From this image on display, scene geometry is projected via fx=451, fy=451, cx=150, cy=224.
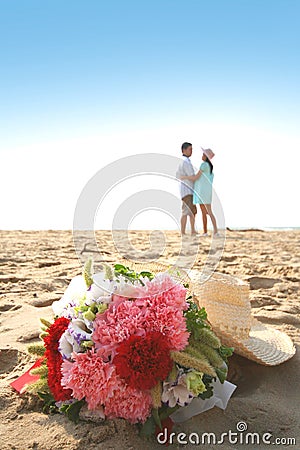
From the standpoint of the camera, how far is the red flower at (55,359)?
1.95 metres

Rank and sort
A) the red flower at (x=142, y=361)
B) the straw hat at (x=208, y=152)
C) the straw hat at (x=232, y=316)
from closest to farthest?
1. the red flower at (x=142, y=361)
2. the straw hat at (x=232, y=316)
3. the straw hat at (x=208, y=152)

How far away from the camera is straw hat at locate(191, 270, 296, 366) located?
2.49 m

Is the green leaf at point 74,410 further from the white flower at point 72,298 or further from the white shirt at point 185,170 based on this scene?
the white shirt at point 185,170

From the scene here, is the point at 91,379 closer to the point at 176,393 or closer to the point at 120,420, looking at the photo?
the point at 120,420

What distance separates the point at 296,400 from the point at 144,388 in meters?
1.00

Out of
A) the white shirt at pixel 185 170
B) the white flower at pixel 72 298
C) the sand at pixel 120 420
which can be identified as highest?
the white shirt at pixel 185 170

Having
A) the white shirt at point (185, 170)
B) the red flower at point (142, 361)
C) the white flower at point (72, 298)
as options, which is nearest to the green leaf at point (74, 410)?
the red flower at point (142, 361)

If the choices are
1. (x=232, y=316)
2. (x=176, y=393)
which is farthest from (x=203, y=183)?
(x=176, y=393)

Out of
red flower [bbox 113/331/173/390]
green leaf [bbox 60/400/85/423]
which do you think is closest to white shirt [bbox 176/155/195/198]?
red flower [bbox 113/331/173/390]

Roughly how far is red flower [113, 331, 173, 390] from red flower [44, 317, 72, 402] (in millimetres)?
308

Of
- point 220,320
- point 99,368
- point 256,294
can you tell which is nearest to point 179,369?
point 99,368

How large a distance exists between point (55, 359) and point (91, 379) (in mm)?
279

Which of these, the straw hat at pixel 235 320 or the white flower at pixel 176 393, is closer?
the white flower at pixel 176 393

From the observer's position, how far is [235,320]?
2.55m
